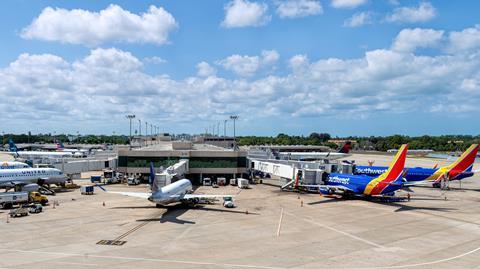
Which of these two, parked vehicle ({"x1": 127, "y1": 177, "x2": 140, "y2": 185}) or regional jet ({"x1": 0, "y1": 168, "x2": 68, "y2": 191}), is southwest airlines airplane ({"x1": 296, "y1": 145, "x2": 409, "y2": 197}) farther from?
regional jet ({"x1": 0, "y1": 168, "x2": 68, "y2": 191})

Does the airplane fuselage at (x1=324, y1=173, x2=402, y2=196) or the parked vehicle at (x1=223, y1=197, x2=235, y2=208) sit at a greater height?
the airplane fuselage at (x1=324, y1=173, x2=402, y2=196)

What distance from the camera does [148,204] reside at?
6203cm

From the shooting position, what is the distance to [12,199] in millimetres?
59281

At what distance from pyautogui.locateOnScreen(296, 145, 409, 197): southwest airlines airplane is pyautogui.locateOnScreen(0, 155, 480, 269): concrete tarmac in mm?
2629

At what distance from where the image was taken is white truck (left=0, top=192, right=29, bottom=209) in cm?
5838

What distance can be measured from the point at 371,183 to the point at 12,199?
56.6 meters

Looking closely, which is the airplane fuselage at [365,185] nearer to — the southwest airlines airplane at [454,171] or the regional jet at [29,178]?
the southwest airlines airplane at [454,171]

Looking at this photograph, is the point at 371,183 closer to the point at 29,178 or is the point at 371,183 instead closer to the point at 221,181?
the point at 221,181

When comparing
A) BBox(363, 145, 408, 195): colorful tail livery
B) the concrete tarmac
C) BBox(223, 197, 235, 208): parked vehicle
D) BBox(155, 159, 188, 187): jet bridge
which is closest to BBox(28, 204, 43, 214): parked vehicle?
the concrete tarmac

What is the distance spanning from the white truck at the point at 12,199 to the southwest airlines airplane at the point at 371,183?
47789 millimetres

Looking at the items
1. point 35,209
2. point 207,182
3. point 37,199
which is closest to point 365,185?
point 207,182

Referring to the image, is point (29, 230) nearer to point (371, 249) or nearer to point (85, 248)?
point (85, 248)

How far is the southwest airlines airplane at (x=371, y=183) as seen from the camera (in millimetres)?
63875

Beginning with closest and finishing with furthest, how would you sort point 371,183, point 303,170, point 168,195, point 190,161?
point 168,195
point 371,183
point 303,170
point 190,161
